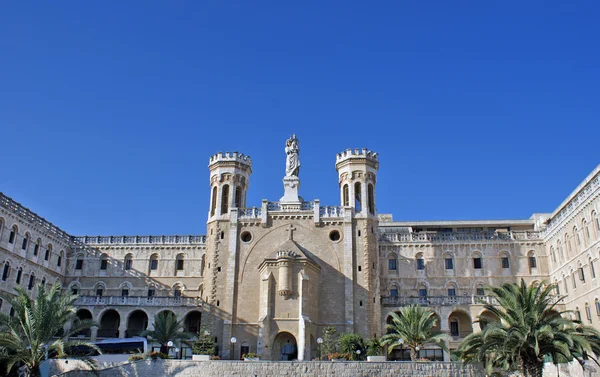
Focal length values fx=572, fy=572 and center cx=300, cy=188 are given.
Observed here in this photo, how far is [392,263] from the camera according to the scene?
54938 mm

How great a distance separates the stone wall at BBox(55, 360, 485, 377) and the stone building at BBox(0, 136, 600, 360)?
28.7 ft

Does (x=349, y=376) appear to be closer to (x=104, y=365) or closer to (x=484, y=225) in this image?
(x=104, y=365)

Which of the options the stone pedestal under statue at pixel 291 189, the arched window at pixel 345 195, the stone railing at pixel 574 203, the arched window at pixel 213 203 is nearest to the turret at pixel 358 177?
the arched window at pixel 345 195


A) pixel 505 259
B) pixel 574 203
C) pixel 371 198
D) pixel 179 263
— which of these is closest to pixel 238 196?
pixel 179 263

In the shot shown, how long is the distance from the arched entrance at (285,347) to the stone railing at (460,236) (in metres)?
15.5

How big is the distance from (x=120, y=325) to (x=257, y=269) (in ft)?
42.3

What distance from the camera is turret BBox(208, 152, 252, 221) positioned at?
172 feet

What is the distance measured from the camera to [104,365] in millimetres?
35750

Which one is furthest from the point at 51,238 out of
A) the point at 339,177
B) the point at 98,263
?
the point at 339,177

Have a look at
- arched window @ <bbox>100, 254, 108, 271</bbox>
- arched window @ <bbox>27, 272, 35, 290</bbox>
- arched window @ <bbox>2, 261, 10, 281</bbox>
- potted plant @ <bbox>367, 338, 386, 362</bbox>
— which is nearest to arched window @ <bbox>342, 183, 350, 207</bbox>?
potted plant @ <bbox>367, 338, 386, 362</bbox>

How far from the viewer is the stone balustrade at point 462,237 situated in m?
53.6

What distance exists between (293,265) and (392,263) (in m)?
13.2

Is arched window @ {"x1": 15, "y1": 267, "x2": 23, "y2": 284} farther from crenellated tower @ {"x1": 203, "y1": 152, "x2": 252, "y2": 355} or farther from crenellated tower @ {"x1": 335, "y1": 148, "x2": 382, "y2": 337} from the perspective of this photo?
crenellated tower @ {"x1": 335, "y1": 148, "x2": 382, "y2": 337}

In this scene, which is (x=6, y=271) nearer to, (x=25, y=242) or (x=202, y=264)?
(x=25, y=242)
